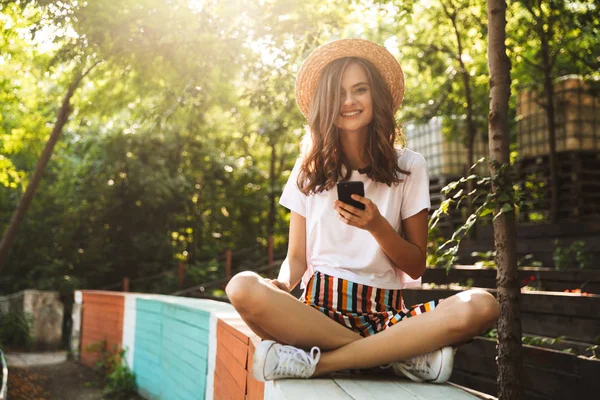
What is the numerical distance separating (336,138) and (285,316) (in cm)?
89

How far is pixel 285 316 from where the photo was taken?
8.14ft

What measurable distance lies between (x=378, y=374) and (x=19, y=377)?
8117 millimetres

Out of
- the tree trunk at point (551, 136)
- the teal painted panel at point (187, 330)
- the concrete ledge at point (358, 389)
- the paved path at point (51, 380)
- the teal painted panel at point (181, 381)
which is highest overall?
the tree trunk at point (551, 136)

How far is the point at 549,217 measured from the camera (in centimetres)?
936

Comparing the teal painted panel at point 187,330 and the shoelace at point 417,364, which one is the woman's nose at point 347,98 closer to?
the shoelace at point 417,364

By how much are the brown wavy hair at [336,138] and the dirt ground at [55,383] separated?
531 cm

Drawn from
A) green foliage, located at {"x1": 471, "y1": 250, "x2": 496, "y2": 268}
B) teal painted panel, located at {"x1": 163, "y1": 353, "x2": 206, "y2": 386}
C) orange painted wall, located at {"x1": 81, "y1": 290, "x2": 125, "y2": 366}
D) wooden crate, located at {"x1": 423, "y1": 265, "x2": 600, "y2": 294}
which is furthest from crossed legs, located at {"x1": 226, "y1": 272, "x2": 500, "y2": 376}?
orange painted wall, located at {"x1": 81, "y1": 290, "x2": 125, "y2": 366}

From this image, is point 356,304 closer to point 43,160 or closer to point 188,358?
point 188,358

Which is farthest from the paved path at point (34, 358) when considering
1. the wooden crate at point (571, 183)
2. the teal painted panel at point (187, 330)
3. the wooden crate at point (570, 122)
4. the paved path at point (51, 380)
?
the wooden crate at point (570, 122)

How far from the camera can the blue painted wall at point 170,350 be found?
5066 millimetres

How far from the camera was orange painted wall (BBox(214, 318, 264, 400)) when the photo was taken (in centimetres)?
307

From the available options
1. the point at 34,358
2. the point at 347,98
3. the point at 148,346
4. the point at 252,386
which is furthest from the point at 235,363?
the point at 34,358

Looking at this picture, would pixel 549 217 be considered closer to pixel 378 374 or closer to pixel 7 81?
pixel 378 374

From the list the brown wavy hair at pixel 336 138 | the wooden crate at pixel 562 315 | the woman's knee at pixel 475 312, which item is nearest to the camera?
the woman's knee at pixel 475 312
